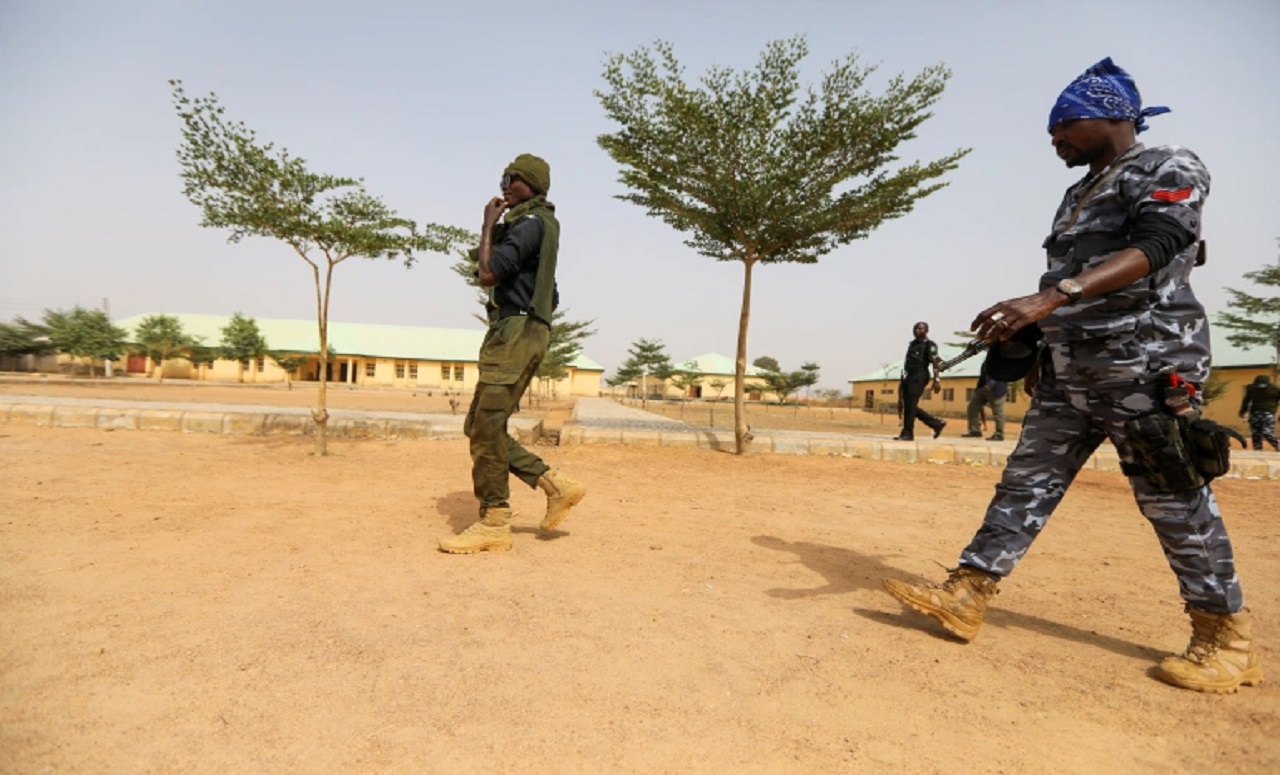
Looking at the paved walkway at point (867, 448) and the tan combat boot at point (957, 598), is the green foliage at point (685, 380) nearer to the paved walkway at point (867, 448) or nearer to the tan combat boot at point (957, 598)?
the paved walkway at point (867, 448)

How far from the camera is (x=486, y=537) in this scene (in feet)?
10.0

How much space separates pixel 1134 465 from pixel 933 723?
1.17 m

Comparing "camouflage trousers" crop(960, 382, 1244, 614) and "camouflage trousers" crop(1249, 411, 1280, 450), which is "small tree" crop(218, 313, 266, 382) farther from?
"camouflage trousers" crop(1249, 411, 1280, 450)

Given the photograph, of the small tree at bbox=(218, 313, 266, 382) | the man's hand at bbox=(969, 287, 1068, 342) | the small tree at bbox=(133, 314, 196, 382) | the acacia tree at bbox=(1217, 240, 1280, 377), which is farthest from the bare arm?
the small tree at bbox=(218, 313, 266, 382)

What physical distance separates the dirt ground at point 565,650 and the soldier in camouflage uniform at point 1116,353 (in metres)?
0.21

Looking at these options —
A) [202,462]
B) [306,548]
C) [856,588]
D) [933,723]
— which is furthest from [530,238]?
[202,462]

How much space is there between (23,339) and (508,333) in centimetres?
5054

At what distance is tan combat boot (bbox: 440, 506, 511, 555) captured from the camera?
2988mm

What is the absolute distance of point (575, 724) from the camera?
1472mm

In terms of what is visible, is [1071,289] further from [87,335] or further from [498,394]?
[87,335]

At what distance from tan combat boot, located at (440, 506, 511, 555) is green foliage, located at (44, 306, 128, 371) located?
41070 mm

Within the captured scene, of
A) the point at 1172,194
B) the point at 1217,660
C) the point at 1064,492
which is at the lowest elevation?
the point at 1217,660

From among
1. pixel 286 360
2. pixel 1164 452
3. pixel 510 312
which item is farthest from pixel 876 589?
pixel 286 360

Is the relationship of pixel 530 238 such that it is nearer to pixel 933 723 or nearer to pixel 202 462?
pixel 933 723
